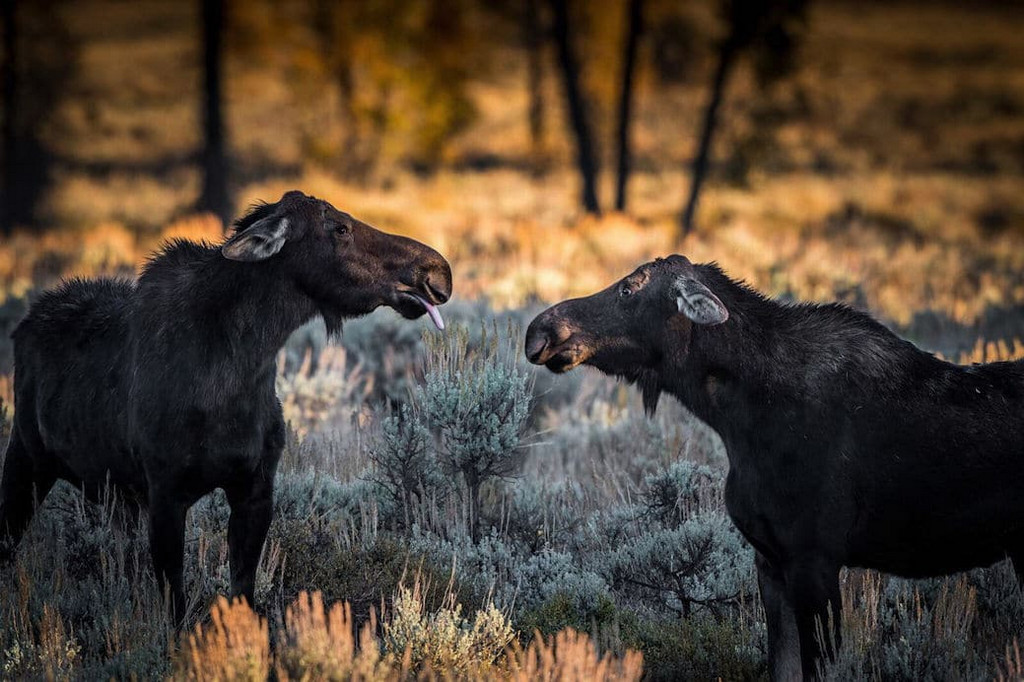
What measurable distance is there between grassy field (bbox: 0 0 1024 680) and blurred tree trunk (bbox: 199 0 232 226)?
679 millimetres

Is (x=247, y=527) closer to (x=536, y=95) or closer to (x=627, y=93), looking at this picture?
(x=627, y=93)

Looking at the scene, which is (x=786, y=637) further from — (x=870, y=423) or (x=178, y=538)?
(x=178, y=538)

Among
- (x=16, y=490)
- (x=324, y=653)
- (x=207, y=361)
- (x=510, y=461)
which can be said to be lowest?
(x=324, y=653)

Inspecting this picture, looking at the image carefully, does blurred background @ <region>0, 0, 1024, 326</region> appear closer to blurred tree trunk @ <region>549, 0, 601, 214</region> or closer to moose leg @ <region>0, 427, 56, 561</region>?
blurred tree trunk @ <region>549, 0, 601, 214</region>

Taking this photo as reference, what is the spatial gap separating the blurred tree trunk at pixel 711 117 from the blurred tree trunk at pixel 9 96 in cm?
1588

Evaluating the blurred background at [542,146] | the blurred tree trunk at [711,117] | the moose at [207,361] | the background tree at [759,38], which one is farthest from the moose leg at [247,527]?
the blurred tree trunk at [711,117]

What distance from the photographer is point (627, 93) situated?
87.6ft

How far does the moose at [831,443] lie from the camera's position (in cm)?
555

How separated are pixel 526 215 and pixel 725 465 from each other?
23324 millimetres

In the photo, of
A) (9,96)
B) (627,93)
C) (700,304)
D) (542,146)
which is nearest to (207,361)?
(700,304)

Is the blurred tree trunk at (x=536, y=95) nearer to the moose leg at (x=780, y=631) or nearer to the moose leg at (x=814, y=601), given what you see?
the moose leg at (x=780, y=631)

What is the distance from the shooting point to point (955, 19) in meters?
89.4

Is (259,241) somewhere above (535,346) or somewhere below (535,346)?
above

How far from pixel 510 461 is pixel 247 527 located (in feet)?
8.67
